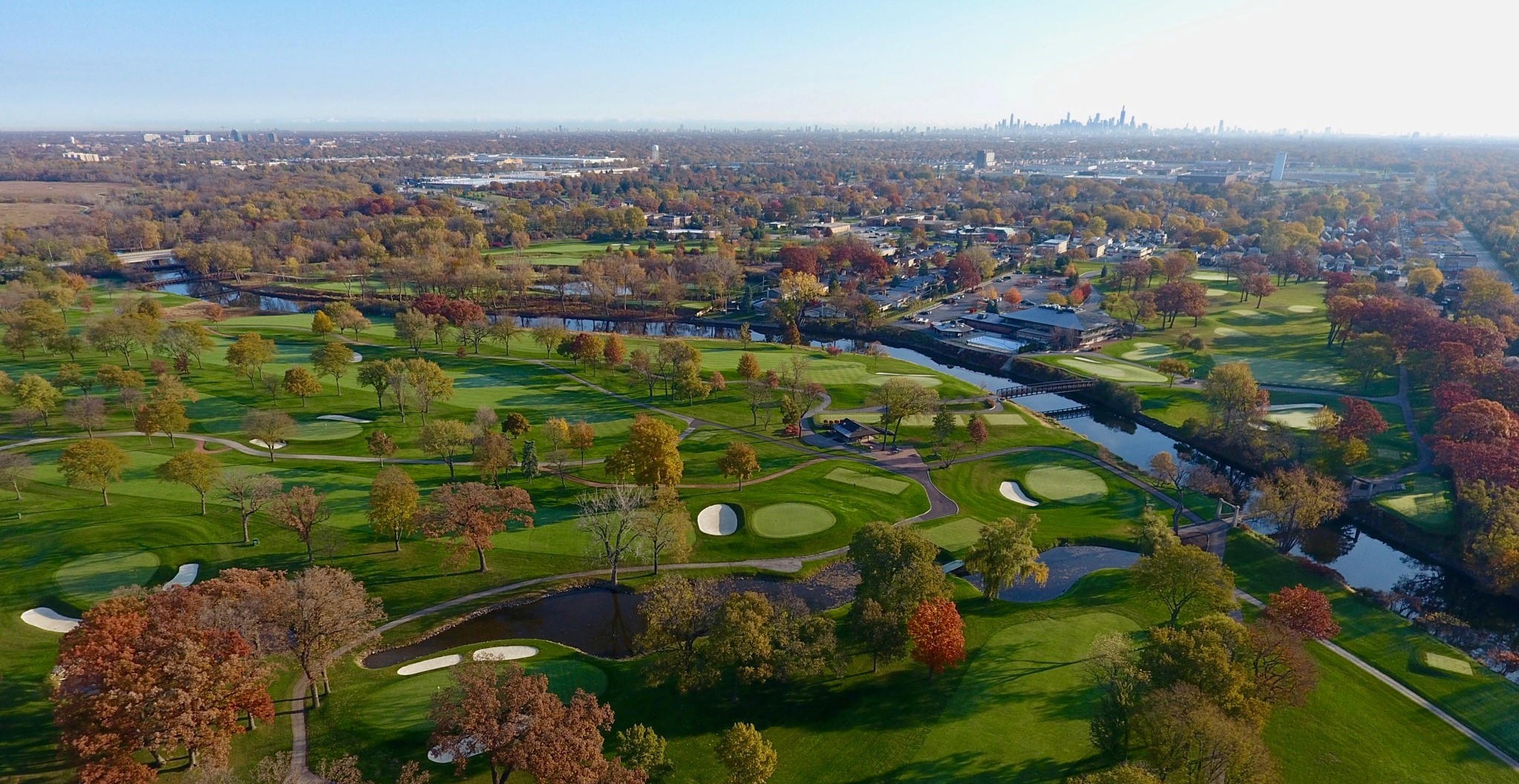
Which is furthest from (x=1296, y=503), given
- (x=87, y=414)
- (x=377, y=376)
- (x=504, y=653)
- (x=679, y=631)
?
(x=87, y=414)

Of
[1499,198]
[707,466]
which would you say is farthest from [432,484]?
[1499,198]

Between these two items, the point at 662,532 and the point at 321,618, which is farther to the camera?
the point at 662,532

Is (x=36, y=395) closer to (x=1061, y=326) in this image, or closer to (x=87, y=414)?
(x=87, y=414)

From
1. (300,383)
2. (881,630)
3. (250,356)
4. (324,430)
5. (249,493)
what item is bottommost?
(324,430)

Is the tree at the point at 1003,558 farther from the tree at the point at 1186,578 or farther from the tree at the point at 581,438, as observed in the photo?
the tree at the point at 581,438

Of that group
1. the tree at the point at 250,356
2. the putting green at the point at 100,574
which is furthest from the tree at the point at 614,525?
the tree at the point at 250,356

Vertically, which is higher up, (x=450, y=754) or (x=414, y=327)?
(x=414, y=327)

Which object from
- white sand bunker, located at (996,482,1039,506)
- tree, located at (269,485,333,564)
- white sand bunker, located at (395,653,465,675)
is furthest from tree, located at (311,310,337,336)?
white sand bunker, located at (996,482,1039,506)

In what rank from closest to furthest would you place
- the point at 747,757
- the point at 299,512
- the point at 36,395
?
the point at 747,757 → the point at 299,512 → the point at 36,395
